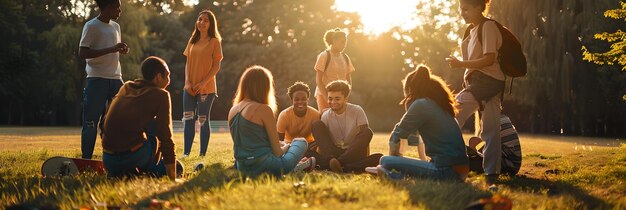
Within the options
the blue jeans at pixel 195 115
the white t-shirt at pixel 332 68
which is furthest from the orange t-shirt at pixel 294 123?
the white t-shirt at pixel 332 68

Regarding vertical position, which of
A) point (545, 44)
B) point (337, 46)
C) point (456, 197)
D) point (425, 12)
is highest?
point (425, 12)

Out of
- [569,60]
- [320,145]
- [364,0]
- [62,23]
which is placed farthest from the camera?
[364,0]

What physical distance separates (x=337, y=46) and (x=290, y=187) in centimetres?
573

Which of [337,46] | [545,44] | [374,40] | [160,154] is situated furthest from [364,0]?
[160,154]

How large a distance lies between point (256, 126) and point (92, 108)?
235cm

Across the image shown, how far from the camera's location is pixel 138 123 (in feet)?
19.4

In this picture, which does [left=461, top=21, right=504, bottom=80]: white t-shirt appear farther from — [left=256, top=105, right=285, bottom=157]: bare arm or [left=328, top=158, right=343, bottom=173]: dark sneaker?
[left=256, top=105, right=285, bottom=157]: bare arm

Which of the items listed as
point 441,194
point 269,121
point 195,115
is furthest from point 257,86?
point 195,115

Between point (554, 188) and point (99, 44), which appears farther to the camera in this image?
point (99, 44)

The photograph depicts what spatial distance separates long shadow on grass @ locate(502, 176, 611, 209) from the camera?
16.7 feet

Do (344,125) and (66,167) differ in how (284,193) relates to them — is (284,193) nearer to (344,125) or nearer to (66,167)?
(66,167)

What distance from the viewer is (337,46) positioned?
10.2 metres

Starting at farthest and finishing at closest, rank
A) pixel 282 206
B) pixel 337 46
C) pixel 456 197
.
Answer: pixel 337 46
pixel 456 197
pixel 282 206

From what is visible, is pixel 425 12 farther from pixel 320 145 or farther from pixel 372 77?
pixel 320 145
